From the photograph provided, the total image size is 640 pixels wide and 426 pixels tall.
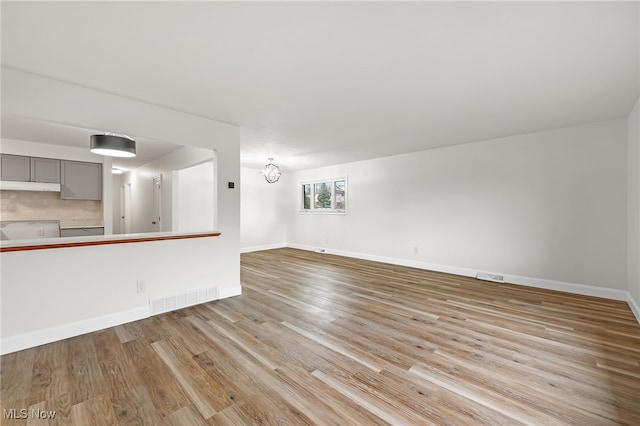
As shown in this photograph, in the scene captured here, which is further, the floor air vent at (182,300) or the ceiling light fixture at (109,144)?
the ceiling light fixture at (109,144)

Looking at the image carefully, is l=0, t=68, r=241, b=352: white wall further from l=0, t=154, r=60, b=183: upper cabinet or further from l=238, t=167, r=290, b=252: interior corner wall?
l=238, t=167, r=290, b=252: interior corner wall

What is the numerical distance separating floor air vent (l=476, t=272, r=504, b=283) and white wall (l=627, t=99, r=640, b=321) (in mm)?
1386

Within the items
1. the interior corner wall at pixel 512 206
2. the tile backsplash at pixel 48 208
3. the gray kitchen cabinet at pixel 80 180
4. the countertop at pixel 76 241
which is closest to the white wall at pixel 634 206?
the interior corner wall at pixel 512 206

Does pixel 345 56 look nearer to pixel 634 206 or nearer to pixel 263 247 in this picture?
pixel 634 206

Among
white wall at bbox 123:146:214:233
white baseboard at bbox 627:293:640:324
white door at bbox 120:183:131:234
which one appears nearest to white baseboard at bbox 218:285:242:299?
white wall at bbox 123:146:214:233

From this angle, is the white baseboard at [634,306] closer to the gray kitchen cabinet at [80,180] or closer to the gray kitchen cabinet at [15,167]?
the gray kitchen cabinet at [80,180]

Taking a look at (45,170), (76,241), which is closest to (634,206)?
(76,241)

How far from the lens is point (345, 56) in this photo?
6.54ft

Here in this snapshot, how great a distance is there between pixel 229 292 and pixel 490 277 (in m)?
4.25

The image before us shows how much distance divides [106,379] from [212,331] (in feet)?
2.82

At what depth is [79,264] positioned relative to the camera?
8.21ft

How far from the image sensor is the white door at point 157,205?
18.8 feet

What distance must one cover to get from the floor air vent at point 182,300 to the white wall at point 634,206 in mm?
4973

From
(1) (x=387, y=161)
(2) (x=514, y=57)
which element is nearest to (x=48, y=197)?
(1) (x=387, y=161)
